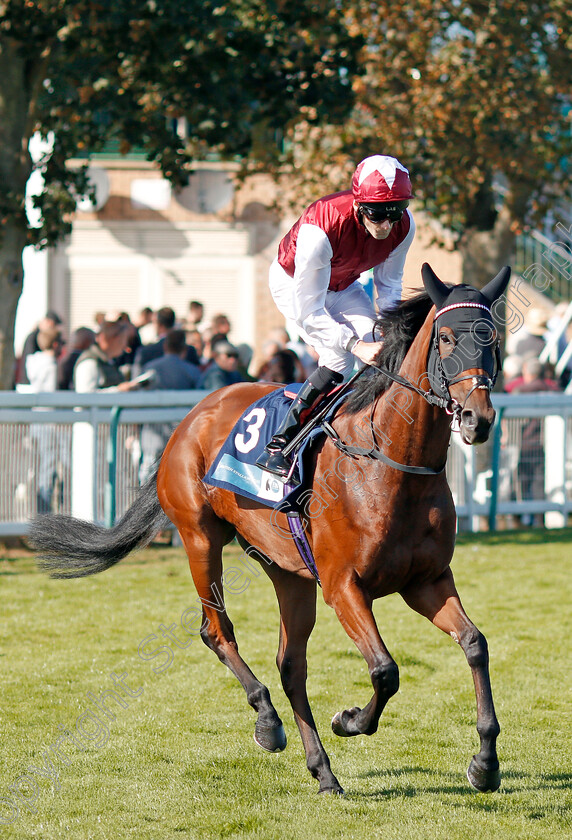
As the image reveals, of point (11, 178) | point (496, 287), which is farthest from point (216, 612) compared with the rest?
point (11, 178)

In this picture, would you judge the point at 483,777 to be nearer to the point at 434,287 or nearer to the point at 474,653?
the point at 474,653

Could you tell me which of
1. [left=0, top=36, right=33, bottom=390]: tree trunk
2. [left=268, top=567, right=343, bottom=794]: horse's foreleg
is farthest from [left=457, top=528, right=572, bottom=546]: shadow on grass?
[left=268, top=567, right=343, bottom=794]: horse's foreleg

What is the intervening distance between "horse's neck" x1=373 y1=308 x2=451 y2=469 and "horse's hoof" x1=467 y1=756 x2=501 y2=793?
1.01m

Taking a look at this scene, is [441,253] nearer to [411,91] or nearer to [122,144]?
[411,91]

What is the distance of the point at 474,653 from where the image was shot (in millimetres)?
3688

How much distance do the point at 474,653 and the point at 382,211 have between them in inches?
63.3

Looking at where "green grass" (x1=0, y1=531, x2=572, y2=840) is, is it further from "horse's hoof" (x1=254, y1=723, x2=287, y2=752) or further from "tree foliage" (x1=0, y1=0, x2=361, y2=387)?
"tree foliage" (x1=0, y1=0, x2=361, y2=387)

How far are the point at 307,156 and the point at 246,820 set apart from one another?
10851 mm

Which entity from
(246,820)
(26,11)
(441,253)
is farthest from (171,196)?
(246,820)

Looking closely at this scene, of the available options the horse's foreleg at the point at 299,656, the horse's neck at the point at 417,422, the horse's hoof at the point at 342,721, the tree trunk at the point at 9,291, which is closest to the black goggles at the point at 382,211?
the horse's neck at the point at 417,422

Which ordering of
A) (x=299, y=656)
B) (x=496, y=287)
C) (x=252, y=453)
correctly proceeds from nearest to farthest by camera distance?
(x=496, y=287) < (x=299, y=656) < (x=252, y=453)

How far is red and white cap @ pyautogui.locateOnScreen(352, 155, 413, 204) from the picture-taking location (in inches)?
157

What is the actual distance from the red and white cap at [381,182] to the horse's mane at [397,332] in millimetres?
374

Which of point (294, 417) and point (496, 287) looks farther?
point (294, 417)
